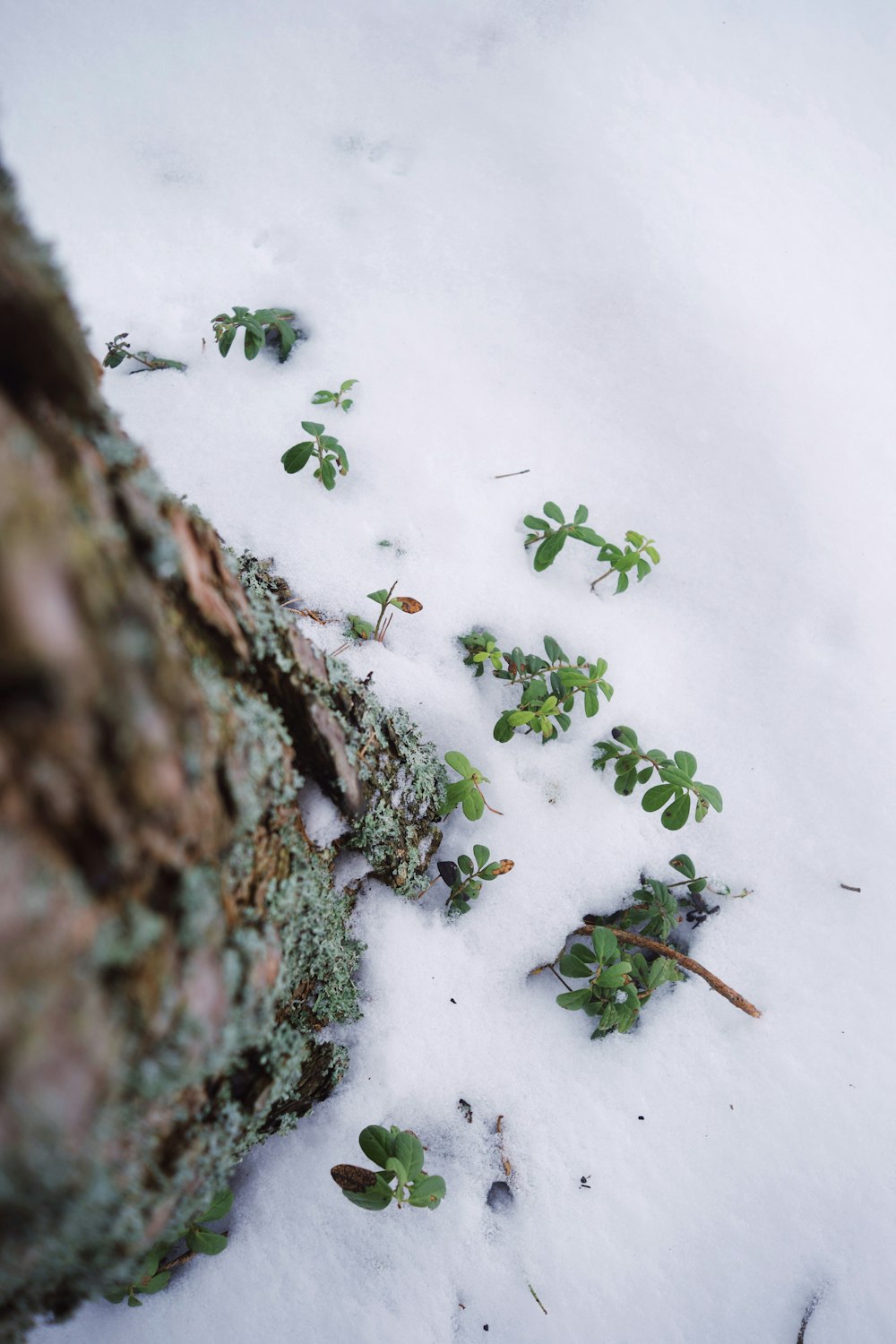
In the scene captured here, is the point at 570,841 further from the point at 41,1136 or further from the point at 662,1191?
the point at 41,1136

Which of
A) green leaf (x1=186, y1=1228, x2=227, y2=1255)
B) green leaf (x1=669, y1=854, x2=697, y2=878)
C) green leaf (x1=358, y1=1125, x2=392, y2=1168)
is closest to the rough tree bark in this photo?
green leaf (x1=358, y1=1125, x2=392, y2=1168)

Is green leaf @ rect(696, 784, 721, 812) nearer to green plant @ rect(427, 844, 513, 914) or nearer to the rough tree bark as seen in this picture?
green plant @ rect(427, 844, 513, 914)

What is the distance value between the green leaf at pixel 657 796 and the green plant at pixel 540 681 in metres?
0.32

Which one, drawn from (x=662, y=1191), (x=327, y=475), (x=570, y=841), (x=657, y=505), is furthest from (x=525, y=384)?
(x=662, y=1191)

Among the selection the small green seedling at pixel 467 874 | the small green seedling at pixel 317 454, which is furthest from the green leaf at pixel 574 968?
the small green seedling at pixel 317 454

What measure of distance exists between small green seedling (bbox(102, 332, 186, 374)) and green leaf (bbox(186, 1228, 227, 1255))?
275cm

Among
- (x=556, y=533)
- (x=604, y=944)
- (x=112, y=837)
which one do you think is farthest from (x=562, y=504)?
(x=112, y=837)

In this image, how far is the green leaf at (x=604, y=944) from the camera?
2016mm

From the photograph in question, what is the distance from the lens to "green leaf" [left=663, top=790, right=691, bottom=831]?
78.4 inches

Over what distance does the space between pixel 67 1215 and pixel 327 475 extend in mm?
2043

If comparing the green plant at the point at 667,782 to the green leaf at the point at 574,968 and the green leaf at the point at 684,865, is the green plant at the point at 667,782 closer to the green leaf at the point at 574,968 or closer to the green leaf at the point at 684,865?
the green leaf at the point at 684,865

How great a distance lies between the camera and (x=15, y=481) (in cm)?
71

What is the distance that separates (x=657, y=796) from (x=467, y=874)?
626 millimetres

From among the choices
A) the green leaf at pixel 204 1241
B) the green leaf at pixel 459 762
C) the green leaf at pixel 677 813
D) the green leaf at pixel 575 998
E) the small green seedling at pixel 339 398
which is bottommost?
the green leaf at pixel 204 1241
